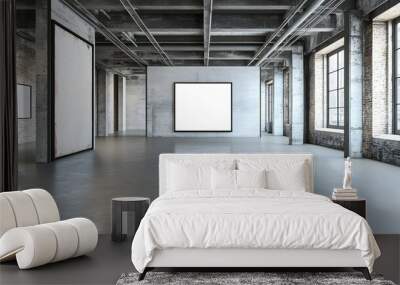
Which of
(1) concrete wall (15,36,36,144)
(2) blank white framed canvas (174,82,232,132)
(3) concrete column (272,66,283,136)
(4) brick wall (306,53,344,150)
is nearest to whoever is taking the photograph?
(4) brick wall (306,53,344,150)

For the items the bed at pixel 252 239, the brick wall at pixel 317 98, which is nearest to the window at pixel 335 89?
the brick wall at pixel 317 98

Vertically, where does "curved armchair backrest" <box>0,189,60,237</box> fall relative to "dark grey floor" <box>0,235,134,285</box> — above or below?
above

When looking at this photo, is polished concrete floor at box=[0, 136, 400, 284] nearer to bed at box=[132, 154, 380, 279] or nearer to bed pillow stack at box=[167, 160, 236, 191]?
bed at box=[132, 154, 380, 279]

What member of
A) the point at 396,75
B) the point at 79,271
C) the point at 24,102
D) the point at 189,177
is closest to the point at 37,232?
the point at 79,271

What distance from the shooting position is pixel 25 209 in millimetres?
4832

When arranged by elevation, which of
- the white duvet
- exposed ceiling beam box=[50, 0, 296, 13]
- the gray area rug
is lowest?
the gray area rug

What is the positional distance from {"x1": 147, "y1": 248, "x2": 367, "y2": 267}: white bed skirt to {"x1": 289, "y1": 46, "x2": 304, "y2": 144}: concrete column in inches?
745

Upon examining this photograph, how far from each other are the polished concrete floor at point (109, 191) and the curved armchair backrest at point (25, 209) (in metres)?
0.37

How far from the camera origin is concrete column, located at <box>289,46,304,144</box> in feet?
75.2

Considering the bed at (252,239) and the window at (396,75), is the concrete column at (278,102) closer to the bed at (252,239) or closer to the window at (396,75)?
the window at (396,75)

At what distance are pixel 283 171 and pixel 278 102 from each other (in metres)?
26.4

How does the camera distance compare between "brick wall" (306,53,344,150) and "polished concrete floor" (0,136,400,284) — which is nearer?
"polished concrete floor" (0,136,400,284)

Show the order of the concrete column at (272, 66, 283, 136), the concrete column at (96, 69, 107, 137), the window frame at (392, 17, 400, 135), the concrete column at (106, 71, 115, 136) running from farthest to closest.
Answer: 1. the concrete column at (106, 71, 115, 136)
2. the concrete column at (96, 69, 107, 137)
3. the concrete column at (272, 66, 283, 136)
4. the window frame at (392, 17, 400, 135)

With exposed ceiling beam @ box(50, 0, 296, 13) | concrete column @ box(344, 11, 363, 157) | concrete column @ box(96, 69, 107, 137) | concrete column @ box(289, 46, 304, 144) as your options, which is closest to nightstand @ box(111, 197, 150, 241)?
exposed ceiling beam @ box(50, 0, 296, 13)
